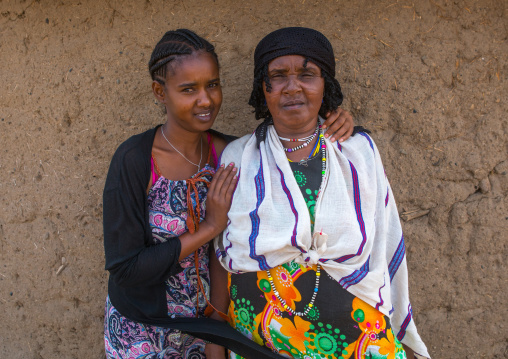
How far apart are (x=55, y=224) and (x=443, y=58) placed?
2.28 metres

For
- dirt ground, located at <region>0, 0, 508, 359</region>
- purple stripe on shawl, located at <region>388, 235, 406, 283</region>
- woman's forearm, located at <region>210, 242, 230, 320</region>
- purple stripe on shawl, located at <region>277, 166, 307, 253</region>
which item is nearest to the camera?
purple stripe on shawl, located at <region>277, 166, 307, 253</region>

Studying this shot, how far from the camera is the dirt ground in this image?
2293 mm

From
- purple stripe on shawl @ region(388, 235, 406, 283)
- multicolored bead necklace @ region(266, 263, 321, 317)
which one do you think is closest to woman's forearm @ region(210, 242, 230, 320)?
multicolored bead necklace @ region(266, 263, 321, 317)

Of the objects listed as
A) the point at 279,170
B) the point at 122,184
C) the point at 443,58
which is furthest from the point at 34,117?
the point at 443,58

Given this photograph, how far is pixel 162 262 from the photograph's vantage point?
70.4 inches

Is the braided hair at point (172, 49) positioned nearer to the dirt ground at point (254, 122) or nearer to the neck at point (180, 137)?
the neck at point (180, 137)

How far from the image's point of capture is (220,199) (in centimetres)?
183

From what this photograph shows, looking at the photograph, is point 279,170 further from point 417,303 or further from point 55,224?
point 55,224

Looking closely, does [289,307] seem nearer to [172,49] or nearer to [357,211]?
[357,211]

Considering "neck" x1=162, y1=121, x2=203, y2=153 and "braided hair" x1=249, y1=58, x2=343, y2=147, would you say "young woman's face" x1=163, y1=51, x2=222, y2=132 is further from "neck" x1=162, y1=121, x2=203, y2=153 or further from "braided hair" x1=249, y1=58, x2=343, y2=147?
"braided hair" x1=249, y1=58, x2=343, y2=147

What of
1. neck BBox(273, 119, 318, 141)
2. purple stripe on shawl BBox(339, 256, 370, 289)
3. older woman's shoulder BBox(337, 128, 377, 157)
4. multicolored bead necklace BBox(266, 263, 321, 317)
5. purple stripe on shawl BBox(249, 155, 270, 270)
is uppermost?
neck BBox(273, 119, 318, 141)

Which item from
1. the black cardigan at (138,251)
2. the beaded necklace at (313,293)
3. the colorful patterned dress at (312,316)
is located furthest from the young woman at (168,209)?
the colorful patterned dress at (312,316)

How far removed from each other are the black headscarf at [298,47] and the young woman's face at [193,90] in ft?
0.75

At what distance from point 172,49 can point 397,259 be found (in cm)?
125
